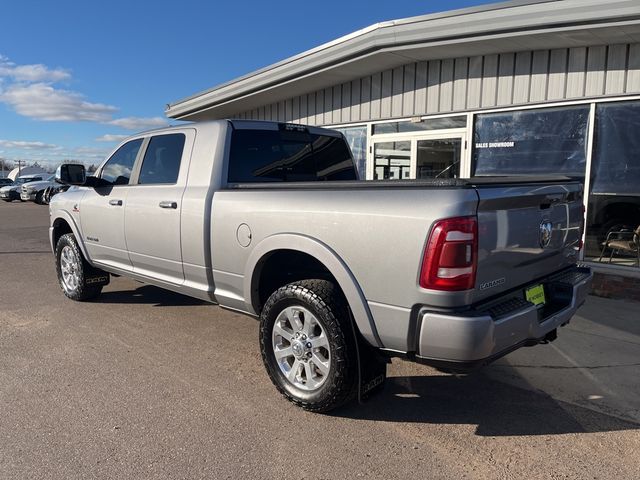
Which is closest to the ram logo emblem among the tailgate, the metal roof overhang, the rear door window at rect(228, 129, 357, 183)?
the tailgate

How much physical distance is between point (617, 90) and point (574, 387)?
4187 mm

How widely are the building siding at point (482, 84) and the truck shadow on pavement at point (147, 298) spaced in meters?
4.77

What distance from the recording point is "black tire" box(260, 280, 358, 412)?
3076 mm

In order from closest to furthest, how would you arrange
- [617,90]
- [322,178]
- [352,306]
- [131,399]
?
[352,306] < [131,399] < [322,178] < [617,90]

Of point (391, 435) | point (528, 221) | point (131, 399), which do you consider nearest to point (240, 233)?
point (131, 399)

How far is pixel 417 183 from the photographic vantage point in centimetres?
286

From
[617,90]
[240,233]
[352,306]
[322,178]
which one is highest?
[617,90]

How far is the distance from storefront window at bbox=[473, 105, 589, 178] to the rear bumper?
14.6ft

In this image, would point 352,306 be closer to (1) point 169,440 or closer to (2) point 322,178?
(1) point 169,440

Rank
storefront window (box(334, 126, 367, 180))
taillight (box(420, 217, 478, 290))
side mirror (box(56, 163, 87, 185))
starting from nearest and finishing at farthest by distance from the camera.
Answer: taillight (box(420, 217, 478, 290)) < side mirror (box(56, 163, 87, 185)) < storefront window (box(334, 126, 367, 180))

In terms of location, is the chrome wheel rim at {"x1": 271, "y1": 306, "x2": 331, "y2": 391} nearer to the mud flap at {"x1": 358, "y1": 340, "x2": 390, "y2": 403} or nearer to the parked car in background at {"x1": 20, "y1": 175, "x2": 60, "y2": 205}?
the mud flap at {"x1": 358, "y1": 340, "x2": 390, "y2": 403}

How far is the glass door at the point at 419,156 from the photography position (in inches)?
317

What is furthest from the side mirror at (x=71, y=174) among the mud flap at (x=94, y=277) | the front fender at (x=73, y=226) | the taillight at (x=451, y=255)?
the taillight at (x=451, y=255)

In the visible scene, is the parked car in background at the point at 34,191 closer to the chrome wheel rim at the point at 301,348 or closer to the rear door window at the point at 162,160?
the rear door window at the point at 162,160
